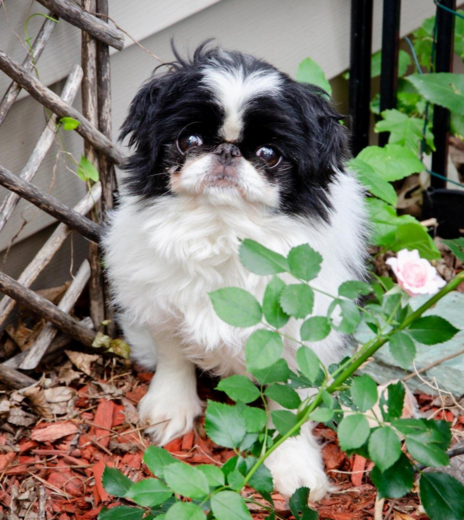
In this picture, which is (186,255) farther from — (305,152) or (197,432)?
(197,432)

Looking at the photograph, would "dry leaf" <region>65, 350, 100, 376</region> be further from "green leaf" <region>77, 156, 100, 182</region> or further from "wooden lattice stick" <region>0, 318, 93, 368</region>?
"green leaf" <region>77, 156, 100, 182</region>

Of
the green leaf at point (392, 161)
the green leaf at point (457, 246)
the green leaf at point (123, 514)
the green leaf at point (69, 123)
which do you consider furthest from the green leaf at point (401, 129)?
the green leaf at point (123, 514)

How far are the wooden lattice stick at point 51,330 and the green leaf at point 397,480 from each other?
4.86ft

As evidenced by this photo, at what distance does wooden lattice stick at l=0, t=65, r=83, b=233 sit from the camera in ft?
7.22

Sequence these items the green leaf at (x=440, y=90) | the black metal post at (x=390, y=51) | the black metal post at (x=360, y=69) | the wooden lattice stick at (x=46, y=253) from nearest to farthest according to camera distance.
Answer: the green leaf at (x=440, y=90) → the wooden lattice stick at (x=46, y=253) → the black metal post at (x=390, y=51) → the black metal post at (x=360, y=69)

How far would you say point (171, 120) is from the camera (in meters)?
1.74

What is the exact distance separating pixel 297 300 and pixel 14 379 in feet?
4.85

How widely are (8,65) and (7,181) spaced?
13.4 inches

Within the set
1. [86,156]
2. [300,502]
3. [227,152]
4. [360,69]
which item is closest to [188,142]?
[227,152]

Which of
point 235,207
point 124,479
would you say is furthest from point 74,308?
point 124,479

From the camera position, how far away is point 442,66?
8.82 feet

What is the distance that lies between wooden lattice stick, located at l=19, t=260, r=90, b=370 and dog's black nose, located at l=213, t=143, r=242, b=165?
3.12 feet

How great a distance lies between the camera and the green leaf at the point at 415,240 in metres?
2.42

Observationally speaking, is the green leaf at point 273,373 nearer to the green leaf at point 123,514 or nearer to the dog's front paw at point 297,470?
the green leaf at point 123,514
